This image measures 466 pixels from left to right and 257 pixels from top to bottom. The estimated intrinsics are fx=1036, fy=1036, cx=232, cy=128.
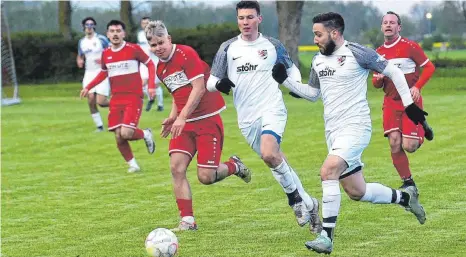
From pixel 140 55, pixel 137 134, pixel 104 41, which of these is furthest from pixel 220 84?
pixel 104 41

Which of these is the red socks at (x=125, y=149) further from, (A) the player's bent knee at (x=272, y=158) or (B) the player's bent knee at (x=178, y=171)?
(A) the player's bent knee at (x=272, y=158)

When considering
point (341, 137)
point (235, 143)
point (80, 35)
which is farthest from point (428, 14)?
point (341, 137)

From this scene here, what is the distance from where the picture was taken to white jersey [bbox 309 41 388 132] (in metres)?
8.82

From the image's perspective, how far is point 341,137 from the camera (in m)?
8.77

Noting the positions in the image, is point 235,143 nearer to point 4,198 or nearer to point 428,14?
point 4,198

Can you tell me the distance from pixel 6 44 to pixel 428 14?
1618 cm

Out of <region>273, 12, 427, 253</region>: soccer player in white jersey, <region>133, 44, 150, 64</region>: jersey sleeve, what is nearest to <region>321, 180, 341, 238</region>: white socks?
<region>273, 12, 427, 253</region>: soccer player in white jersey

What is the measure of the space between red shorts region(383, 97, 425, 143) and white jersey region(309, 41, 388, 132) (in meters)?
3.40

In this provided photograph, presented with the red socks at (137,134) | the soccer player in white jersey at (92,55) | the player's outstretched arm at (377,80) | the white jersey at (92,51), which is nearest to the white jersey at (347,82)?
the player's outstretched arm at (377,80)

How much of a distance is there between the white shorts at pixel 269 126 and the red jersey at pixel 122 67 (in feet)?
19.4

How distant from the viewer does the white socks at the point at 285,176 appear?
9.66 m

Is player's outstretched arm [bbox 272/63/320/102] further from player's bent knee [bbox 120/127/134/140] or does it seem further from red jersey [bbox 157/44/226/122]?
player's bent knee [bbox 120/127/134/140]

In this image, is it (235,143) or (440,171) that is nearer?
(440,171)

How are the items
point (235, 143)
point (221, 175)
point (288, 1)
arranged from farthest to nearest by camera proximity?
point (288, 1), point (235, 143), point (221, 175)
